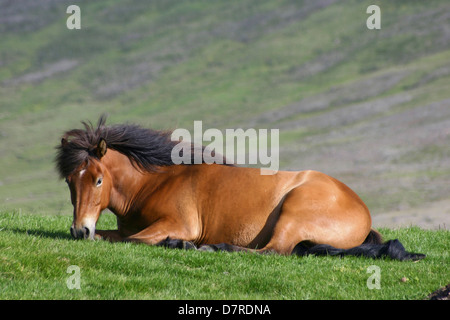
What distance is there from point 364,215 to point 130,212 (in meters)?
3.76

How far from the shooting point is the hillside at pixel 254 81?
55438 millimetres

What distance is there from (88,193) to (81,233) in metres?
0.60

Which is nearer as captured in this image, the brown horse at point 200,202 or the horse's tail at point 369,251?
the horse's tail at point 369,251

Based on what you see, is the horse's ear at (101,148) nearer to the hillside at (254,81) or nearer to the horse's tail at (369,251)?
the horse's tail at (369,251)

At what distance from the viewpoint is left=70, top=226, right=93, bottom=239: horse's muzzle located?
9.34 meters

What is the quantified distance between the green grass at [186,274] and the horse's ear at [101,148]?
1.36 meters

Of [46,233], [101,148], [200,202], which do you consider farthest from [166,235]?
[46,233]

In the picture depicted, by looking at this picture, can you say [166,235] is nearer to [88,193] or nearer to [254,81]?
[88,193]

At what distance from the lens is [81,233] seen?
9367 mm

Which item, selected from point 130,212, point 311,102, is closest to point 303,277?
point 130,212

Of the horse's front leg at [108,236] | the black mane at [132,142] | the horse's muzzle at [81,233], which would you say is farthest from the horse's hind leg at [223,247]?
the black mane at [132,142]

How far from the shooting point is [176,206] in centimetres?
1020

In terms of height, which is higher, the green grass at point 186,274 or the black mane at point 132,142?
the black mane at point 132,142

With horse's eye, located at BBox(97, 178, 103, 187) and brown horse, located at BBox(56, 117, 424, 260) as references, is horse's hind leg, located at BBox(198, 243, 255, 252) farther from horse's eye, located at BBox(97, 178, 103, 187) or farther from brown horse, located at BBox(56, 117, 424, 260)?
horse's eye, located at BBox(97, 178, 103, 187)
